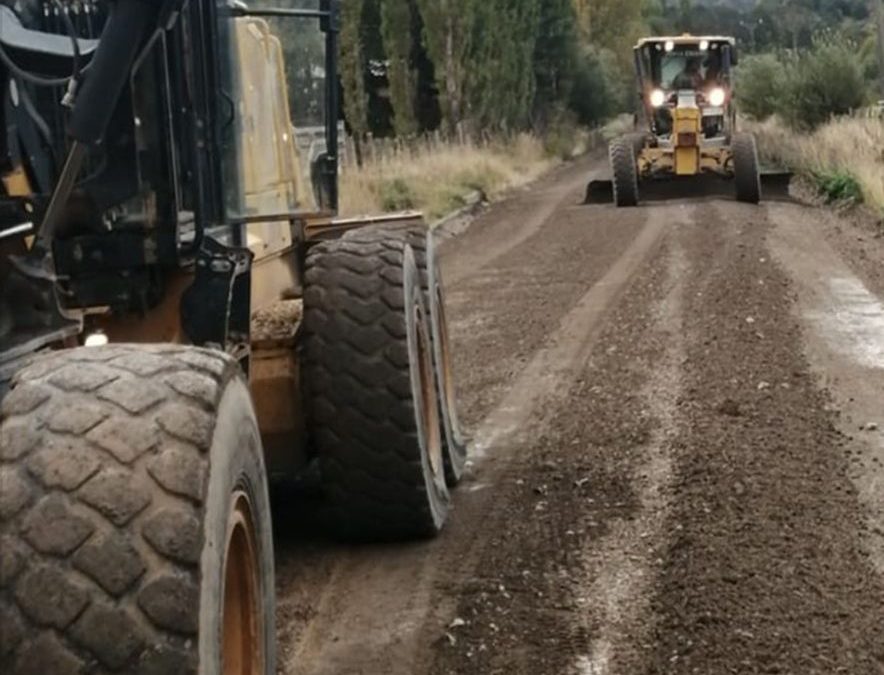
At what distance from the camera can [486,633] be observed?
16.6ft

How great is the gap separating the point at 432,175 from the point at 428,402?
23.1m

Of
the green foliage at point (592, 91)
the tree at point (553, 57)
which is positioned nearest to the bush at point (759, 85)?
the tree at point (553, 57)

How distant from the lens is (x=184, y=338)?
179 inches

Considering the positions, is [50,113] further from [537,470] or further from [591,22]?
[591,22]

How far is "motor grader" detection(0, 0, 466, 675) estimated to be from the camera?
9.40 feet

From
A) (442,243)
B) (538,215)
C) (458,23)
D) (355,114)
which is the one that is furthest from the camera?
(458,23)

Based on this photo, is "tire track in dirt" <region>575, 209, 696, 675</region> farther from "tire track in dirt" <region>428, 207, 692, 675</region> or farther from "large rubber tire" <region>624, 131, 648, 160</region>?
"large rubber tire" <region>624, 131, 648, 160</region>

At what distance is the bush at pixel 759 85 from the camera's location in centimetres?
4372

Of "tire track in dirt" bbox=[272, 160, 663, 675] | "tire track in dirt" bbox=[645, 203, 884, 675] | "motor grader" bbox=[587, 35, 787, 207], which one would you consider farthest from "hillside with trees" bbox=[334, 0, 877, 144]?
"tire track in dirt" bbox=[272, 160, 663, 675]

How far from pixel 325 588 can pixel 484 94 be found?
3614cm

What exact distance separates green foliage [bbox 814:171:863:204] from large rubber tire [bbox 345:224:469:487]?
1707cm

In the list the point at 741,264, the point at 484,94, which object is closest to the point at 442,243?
the point at 741,264

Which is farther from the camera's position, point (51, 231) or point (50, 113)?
point (50, 113)

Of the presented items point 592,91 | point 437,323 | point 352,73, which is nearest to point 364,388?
point 437,323
